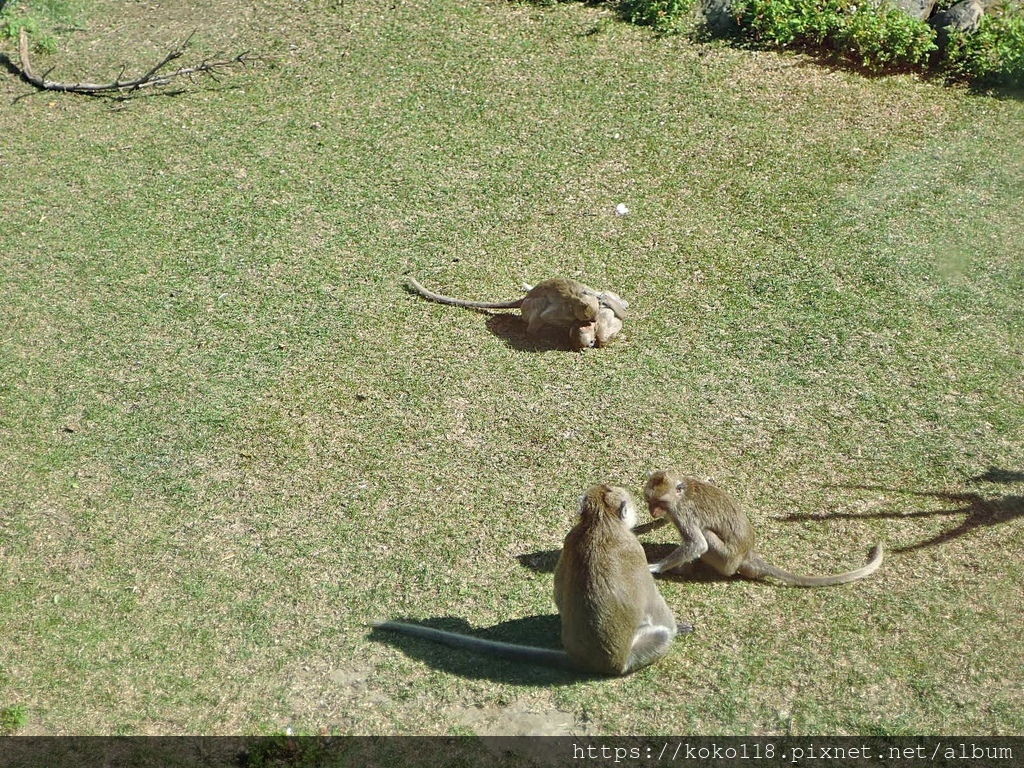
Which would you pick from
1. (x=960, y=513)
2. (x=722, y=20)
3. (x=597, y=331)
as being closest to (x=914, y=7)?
(x=722, y=20)

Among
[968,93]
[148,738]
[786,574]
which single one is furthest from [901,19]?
[148,738]

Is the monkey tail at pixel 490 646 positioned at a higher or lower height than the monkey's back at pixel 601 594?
lower

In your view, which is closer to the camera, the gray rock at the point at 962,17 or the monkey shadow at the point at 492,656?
the monkey shadow at the point at 492,656

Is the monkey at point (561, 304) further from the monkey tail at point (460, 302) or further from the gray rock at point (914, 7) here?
the gray rock at point (914, 7)

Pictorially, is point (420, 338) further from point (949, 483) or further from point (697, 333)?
point (949, 483)

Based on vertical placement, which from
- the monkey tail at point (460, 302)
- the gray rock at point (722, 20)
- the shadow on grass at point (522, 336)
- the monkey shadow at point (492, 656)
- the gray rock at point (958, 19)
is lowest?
the monkey shadow at point (492, 656)

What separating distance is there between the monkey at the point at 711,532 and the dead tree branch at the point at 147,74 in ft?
26.4

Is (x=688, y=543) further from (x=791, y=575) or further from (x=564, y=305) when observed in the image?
(x=564, y=305)

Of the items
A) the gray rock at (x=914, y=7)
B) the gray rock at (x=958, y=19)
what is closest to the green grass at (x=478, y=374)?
the gray rock at (x=958, y=19)

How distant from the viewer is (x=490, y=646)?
18.3 ft

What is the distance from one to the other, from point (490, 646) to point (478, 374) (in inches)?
105

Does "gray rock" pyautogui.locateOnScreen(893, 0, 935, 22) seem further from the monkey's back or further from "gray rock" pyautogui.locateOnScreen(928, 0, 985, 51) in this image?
the monkey's back

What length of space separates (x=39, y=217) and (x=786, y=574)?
294 inches

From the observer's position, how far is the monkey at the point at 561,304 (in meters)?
7.73
